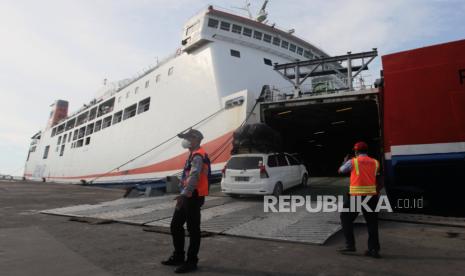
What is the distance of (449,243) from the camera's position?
5.20m

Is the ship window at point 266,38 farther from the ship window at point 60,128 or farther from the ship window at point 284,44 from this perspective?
the ship window at point 60,128

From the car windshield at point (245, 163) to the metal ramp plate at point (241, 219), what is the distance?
1.02 meters

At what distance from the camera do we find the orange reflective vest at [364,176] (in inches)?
187

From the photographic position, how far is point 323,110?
46.2 feet

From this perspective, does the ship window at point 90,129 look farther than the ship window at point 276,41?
Yes

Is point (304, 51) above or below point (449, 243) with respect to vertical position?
above

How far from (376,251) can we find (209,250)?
2.26 meters

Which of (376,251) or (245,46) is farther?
(245,46)

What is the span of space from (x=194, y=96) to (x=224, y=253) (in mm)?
11911

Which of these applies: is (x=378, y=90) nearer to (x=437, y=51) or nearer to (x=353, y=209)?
(x=437, y=51)

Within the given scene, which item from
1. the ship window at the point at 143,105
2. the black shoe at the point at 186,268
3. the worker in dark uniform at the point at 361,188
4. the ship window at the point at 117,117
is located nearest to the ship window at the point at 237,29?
the ship window at the point at 143,105

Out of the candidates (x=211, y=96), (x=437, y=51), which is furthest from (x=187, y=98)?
(x=437, y=51)

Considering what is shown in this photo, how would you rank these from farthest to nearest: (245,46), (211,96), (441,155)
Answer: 1. (245,46)
2. (211,96)
3. (441,155)

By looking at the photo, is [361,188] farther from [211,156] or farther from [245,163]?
[211,156]
